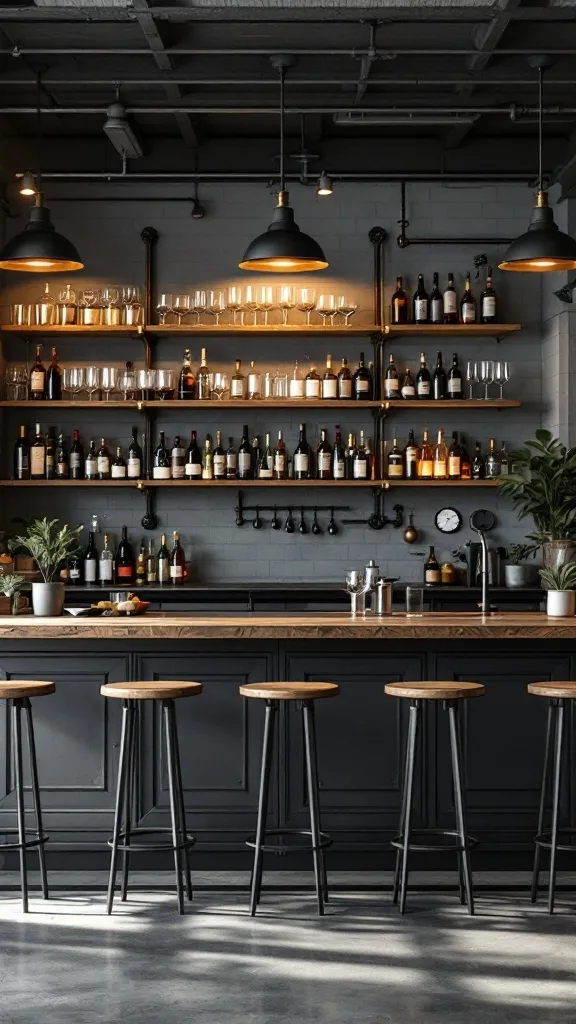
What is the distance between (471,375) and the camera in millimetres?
7898

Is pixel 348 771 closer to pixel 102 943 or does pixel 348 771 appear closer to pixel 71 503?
pixel 102 943

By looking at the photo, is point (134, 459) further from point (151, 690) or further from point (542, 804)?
point (542, 804)

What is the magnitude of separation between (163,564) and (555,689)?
3.77 m

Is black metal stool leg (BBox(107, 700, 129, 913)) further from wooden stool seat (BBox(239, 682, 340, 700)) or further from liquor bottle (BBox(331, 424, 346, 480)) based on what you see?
liquor bottle (BBox(331, 424, 346, 480))

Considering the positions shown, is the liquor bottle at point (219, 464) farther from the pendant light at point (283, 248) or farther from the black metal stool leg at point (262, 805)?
the black metal stool leg at point (262, 805)

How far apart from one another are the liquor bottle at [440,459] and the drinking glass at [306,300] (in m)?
1.14

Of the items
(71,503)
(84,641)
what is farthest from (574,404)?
(84,641)

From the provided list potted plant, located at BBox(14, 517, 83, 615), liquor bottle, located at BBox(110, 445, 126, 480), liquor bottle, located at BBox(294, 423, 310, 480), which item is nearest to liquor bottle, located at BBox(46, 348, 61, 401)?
liquor bottle, located at BBox(110, 445, 126, 480)

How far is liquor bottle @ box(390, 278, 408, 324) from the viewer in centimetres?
781

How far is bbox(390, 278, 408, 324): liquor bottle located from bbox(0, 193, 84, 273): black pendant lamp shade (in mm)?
2669

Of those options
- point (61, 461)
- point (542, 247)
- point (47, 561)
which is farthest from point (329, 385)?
point (47, 561)

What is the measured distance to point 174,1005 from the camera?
11.7 feet

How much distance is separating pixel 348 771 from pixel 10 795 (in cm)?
141

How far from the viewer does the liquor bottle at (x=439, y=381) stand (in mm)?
7859
